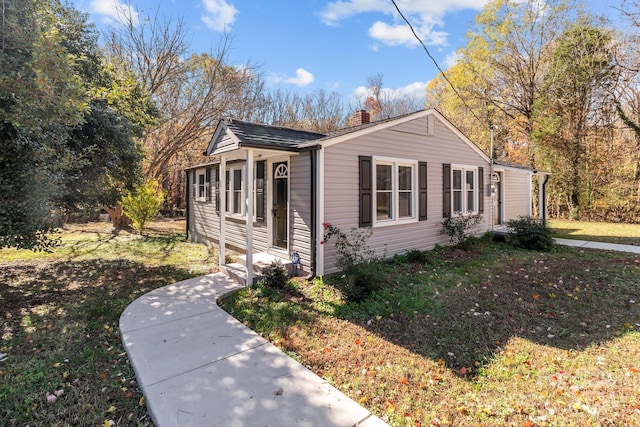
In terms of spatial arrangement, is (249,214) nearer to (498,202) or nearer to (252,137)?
(252,137)

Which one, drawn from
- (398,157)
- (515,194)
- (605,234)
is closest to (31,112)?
(398,157)

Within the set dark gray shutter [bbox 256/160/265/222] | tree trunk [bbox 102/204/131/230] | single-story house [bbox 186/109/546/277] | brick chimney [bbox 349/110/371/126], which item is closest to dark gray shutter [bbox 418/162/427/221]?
single-story house [bbox 186/109/546/277]

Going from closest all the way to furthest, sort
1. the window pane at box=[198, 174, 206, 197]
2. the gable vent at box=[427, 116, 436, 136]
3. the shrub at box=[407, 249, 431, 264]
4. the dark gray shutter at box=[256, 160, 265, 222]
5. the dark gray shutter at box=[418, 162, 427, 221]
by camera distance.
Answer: the shrub at box=[407, 249, 431, 264], the dark gray shutter at box=[256, 160, 265, 222], the dark gray shutter at box=[418, 162, 427, 221], the gable vent at box=[427, 116, 436, 136], the window pane at box=[198, 174, 206, 197]

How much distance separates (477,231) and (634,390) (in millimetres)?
7420

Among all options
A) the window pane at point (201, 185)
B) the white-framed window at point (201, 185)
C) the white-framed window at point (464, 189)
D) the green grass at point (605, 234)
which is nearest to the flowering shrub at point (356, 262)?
the white-framed window at point (464, 189)

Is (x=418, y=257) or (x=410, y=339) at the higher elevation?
(x=418, y=257)

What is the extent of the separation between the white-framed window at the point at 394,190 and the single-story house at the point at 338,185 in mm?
24

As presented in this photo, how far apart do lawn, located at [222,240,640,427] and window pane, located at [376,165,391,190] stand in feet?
6.23

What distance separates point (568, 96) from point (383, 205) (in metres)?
14.6

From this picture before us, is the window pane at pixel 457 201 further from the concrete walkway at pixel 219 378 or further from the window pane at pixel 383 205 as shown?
the concrete walkway at pixel 219 378

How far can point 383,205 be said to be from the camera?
722 cm

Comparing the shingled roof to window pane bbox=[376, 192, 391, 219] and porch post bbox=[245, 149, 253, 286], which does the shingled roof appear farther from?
window pane bbox=[376, 192, 391, 219]

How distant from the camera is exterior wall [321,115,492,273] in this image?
618 centimetres

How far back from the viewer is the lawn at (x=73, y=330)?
8.71 feet
